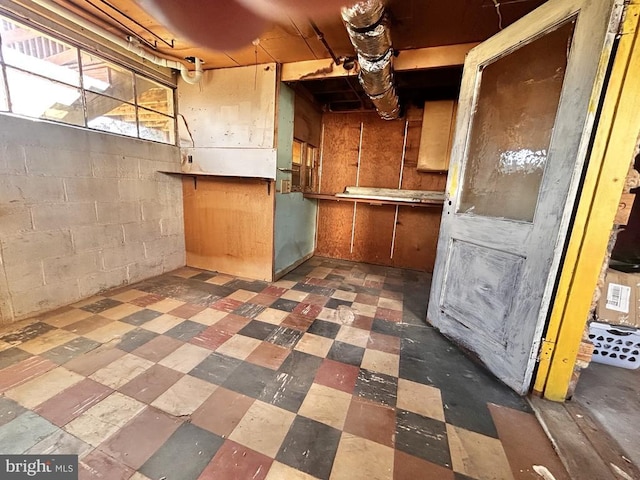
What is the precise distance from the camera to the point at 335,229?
4.55m

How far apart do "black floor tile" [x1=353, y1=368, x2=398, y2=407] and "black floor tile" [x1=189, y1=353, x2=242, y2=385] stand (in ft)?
2.69

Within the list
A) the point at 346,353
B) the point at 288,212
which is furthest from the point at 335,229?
the point at 346,353

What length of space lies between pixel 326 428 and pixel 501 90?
8.08 ft

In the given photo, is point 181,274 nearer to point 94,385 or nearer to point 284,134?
point 94,385

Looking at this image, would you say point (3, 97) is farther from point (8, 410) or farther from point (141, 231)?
point (8, 410)

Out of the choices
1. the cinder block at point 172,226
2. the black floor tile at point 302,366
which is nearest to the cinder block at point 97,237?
the cinder block at point 172,226

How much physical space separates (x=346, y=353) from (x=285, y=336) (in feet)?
1.69

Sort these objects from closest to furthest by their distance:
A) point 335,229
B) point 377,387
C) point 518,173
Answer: point 377,387
point 518,173
point 335,229

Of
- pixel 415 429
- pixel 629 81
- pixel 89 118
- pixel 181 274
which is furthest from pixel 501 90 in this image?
pixel 181 274

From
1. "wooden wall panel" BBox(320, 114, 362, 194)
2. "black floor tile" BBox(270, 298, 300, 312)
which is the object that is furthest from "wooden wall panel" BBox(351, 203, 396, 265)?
"black floor tile" BBox(270, 298, 300, 312)

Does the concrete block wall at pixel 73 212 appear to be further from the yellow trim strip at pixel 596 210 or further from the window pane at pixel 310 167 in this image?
the yellow trim strip at pixel 596 210

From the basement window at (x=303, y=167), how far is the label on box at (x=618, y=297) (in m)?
3.25

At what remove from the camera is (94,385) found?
1.49m

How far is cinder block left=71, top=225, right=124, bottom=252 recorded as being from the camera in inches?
96.0
